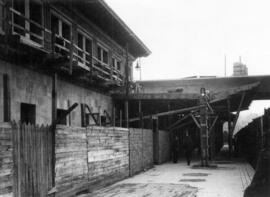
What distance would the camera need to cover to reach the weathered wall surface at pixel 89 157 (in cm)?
1032

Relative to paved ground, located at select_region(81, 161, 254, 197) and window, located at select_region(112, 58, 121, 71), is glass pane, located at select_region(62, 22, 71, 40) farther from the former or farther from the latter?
window, located at select_region(112, 58, 121, 71)

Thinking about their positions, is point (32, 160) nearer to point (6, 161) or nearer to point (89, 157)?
point (6, 161)

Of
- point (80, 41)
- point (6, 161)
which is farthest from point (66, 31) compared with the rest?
point (6, 161)

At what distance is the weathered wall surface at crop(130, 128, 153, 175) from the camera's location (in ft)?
56.8

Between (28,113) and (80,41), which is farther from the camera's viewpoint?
(80,41)

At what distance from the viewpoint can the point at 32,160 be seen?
28.6 feet

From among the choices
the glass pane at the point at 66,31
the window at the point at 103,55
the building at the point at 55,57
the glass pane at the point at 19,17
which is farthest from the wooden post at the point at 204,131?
the glass pane at the point at 19,17

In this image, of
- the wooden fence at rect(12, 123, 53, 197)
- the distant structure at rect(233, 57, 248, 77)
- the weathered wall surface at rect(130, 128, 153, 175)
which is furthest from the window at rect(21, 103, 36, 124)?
the distant structure at rect(233, 57, 248, 77)

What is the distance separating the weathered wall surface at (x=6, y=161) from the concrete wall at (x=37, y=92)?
17.1 feet

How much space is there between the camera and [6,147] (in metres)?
7.66

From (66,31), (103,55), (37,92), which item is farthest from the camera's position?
(103,55)

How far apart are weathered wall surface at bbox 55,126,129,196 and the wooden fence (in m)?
0.54

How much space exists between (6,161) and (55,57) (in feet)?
23.0

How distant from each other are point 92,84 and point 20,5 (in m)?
6.85
